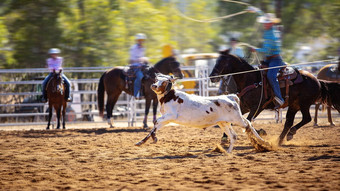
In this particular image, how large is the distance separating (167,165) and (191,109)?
1175 mm

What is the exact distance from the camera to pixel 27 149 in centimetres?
822

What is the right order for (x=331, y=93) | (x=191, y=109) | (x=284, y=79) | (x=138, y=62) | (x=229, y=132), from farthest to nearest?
(x=138, y=62) → (x=331, y=93) → (x=284, y=79) → (x=229, y=132) → (x=191, y=109)

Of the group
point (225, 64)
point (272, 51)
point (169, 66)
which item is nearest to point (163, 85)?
point (225, 64)

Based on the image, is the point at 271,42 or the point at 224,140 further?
the point at 271,42

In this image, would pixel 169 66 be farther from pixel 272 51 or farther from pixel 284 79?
pixel 284 79

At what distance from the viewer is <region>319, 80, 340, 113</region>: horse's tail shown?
873cm

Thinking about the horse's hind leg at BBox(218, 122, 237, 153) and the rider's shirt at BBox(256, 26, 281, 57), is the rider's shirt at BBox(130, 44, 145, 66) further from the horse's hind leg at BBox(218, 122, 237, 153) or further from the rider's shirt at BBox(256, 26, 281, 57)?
the horse's hind leg at BBox(218, 122, 237, 153)

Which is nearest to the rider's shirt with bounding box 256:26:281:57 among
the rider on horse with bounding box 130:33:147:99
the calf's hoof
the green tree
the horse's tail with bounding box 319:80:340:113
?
the horse's tail with bounding box 319:80:340:113

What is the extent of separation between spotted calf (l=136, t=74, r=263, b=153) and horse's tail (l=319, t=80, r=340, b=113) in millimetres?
2688

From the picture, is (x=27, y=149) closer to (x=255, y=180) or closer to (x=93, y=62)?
(x=255, y=180)

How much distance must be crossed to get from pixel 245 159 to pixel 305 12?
15.1 meters

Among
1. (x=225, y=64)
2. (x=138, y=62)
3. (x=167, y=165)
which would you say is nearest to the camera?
(x=167, y=165)

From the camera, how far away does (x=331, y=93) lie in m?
8.77

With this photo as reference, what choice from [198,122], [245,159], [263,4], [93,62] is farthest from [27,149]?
[263,4]
